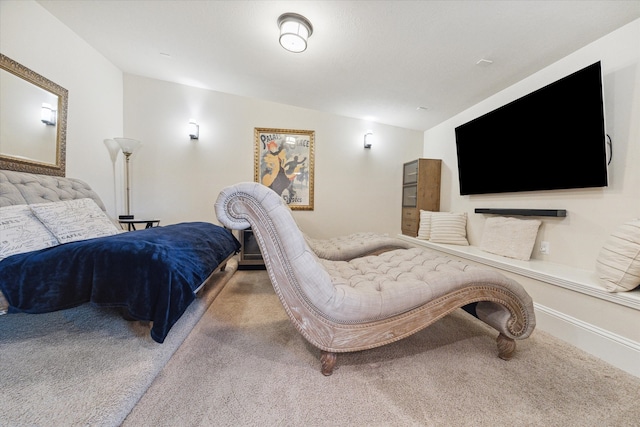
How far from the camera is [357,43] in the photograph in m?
2.06

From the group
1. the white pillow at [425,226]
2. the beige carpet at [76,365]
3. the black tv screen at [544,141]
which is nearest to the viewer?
the beige carpet at [76,365]

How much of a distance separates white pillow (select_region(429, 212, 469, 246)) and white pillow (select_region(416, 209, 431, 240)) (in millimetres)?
131

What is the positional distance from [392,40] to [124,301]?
2547 millimetres

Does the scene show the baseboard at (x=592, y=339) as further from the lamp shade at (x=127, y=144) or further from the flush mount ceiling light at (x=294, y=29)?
the lamp shade at (x=127, y=144)

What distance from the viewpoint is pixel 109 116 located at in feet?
10.2

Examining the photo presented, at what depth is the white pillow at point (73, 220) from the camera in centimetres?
157

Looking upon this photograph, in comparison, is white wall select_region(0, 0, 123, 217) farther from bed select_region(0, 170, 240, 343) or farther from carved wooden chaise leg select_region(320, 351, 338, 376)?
carved wooden chaise leg select_region(320, 351, 338, 376)

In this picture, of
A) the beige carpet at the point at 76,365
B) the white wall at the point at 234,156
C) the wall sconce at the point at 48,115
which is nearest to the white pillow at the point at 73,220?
the beige carpet at the point at 76,365

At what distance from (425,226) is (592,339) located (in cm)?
194

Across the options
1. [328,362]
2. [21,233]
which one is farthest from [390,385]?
[21,233]

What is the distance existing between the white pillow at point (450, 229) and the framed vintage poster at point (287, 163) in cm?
180

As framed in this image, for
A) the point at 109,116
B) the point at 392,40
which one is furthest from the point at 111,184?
the point at 392,40

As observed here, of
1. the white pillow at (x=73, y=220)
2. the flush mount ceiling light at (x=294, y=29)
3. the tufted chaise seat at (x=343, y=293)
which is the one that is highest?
the flush mount ceiling light at (x=294, y=29)

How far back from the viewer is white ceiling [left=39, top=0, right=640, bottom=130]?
162cm
